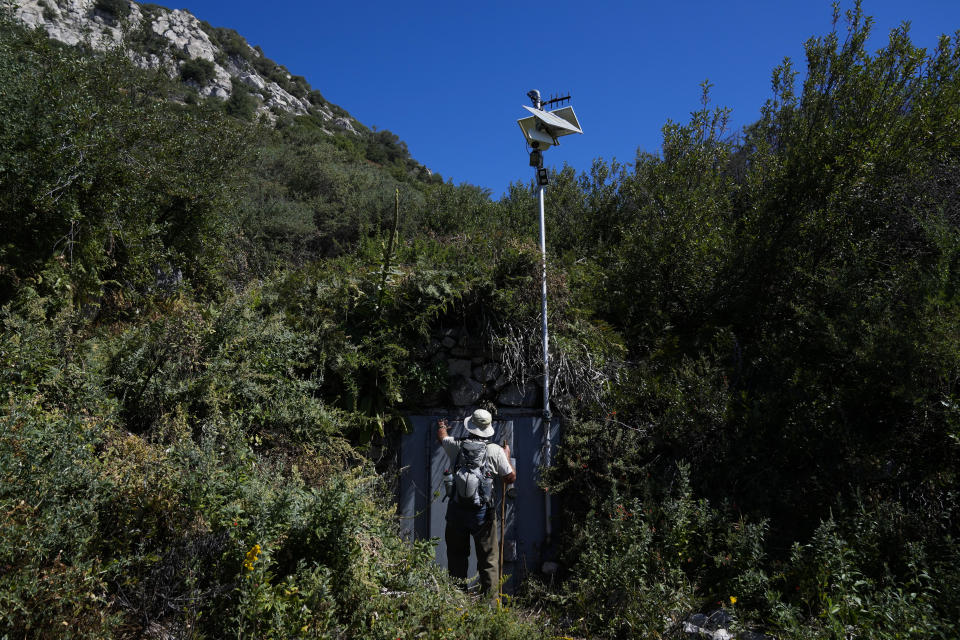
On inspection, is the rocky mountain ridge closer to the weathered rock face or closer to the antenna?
the weathered rock face

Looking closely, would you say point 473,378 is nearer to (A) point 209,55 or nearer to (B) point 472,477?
(B) point 472,477

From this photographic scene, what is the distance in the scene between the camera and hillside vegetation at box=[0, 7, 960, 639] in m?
3.40

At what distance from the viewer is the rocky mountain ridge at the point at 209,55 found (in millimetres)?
28156

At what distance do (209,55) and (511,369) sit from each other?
41.7 m

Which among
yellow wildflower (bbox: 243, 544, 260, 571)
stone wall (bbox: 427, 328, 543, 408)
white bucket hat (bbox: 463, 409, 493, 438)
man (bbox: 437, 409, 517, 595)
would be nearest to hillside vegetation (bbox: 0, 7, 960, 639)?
yellow wildflower (bbox: 243, 544, 260, 571)

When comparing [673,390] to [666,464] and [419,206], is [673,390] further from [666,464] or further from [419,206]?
[419,206]

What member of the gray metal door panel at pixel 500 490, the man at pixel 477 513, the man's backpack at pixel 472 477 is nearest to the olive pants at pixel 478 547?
the man at pixel 477 513

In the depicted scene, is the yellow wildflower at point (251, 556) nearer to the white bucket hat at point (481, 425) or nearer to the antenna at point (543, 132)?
the white bucket hat at point (481, 425)

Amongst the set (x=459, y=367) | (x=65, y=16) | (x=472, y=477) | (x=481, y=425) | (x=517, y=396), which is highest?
(x=65, y=16)

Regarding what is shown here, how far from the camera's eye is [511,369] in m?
6.16

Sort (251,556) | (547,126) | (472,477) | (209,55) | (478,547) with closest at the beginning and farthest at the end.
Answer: (251,556) → (472,477) → (478,547) → (547,126) → (209,55)

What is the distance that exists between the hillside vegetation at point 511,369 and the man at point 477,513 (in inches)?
20.9

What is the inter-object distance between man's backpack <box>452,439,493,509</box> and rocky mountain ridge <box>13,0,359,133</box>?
86.8 ft

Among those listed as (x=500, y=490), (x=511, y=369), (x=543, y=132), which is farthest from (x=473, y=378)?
(x=543, y=132)
